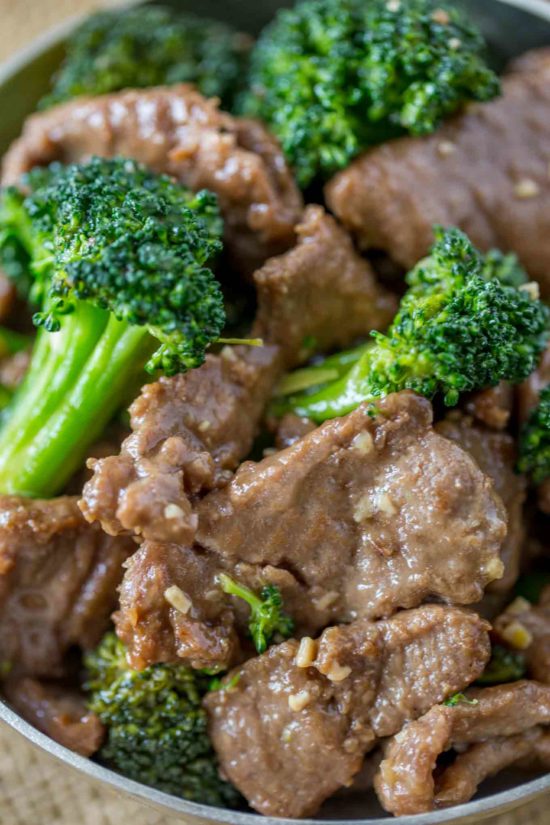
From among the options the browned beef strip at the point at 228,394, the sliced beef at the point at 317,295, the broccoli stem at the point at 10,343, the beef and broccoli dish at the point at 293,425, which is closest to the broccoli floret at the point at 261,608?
the beef and broccoli dish at the point at 293,425

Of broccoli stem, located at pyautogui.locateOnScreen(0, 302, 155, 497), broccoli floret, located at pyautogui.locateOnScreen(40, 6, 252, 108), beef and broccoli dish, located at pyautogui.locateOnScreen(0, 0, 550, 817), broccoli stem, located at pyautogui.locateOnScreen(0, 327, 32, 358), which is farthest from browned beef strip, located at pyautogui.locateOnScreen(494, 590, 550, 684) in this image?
broccoli floret, located at pyautogui.locateOnScreen(40, 6, 252, 108)

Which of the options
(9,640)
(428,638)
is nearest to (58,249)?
(9,640)

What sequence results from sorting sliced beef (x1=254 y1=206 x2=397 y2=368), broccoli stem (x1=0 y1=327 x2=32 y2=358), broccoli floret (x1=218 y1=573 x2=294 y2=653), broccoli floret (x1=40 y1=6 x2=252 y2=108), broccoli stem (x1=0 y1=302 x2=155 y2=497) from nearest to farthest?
broccoli floret (x1=218 y1=573 x2=294 y2=653) < broccoli stem (x1=0 y1=302 x2=155 y2=497) < sliced beef (x1=254 y1=206 x2=397 y2=368) < broccoli stem (x1=0 y1=327 x2=32 y2=358) < broccoli floret (x1=40 y1=6 x2=252 y2=108)

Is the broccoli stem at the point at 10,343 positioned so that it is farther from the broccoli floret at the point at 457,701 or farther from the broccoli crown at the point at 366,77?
the broccoli floret at the point at 457,701

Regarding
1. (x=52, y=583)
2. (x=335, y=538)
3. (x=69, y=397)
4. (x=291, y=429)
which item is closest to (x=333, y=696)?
(x=335, y=538)

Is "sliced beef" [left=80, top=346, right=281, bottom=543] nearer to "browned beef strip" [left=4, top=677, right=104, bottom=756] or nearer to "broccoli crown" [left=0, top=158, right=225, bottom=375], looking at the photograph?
"broccoli crown" [left=0, top=158, right=225, bottom=375]

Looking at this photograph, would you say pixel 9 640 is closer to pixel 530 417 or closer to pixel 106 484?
pixel 106 484

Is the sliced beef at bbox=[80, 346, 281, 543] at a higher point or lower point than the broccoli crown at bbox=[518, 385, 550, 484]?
higher
